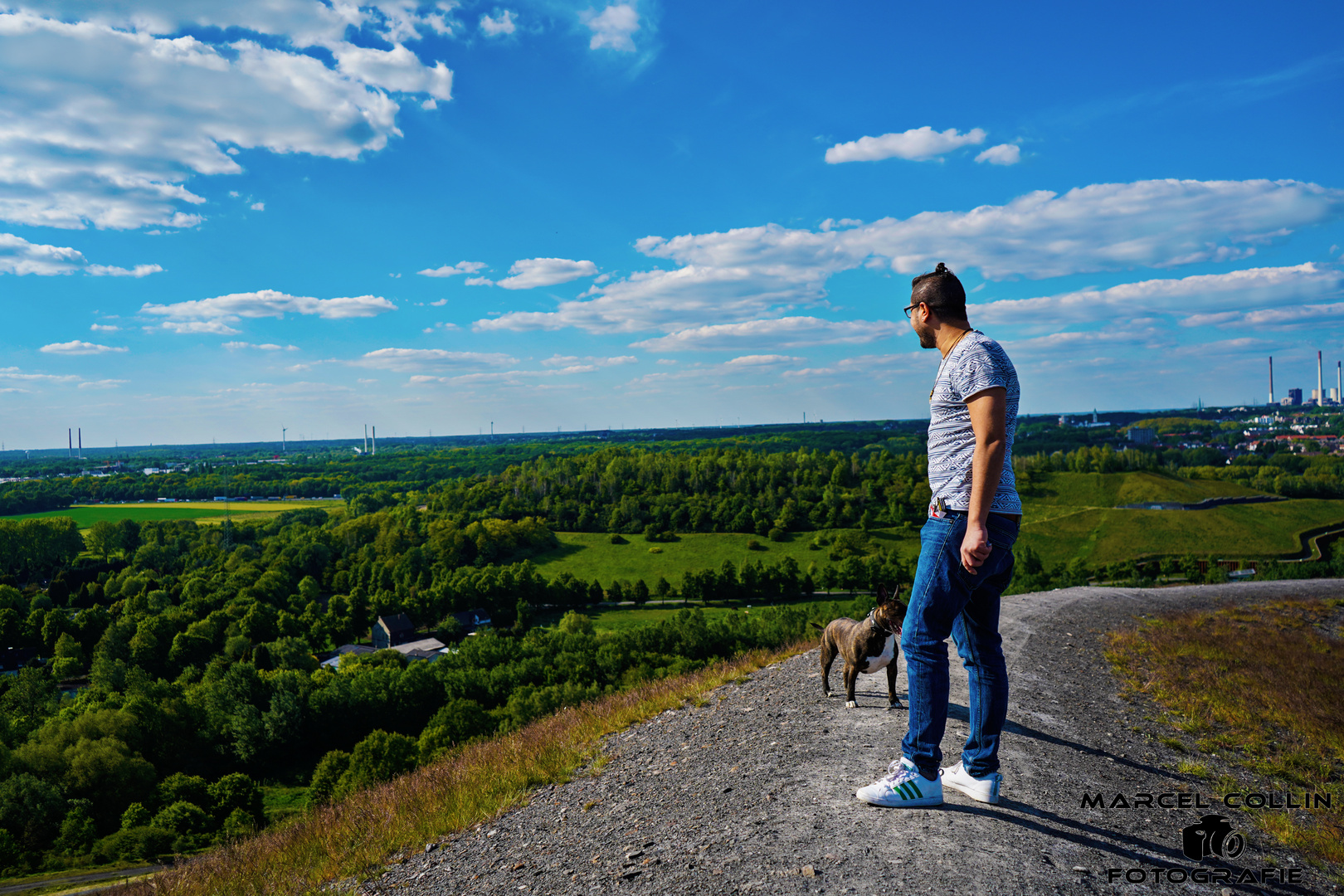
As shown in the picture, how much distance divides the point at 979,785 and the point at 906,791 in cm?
45

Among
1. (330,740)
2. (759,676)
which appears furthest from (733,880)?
(330,740)

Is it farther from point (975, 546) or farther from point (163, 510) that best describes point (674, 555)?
point (163, 510)

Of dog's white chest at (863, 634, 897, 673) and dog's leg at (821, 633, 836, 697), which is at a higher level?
dog's white chest at (863, 634, 897, 673)

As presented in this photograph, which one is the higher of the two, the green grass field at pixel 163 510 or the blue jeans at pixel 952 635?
the blue jeans at pixel 952 635

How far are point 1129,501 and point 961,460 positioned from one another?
89515 mm

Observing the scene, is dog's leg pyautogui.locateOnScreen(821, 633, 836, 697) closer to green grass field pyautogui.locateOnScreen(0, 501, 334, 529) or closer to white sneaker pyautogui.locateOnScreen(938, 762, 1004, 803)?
white sneaker pyautogui.locateOnScreen(938, 762, 1004, 803)

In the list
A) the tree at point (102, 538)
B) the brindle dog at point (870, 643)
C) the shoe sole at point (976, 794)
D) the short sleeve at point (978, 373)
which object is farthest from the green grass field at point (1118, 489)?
the tree at point (102, 538)

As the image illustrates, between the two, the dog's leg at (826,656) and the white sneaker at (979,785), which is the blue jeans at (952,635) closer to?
the white sneaker at (979,785)

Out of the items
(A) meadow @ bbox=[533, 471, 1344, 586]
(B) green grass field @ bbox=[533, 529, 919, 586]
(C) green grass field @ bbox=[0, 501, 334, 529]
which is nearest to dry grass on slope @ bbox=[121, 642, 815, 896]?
(A) meadow @ bbox=[533, 471, 1344, 586]

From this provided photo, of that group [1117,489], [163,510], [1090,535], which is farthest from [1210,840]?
[163,510]

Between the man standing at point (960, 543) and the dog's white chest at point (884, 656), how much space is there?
7.58ft

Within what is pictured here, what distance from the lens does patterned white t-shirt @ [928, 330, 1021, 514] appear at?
3340mm

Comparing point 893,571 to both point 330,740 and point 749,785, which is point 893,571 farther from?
point 749,785

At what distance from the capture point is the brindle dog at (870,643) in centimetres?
574
